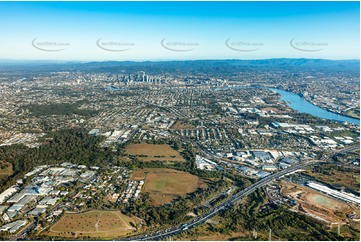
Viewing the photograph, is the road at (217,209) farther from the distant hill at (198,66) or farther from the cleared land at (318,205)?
the distant hill at (198,66)

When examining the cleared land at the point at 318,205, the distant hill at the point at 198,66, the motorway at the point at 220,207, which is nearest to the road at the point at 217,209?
the motorway at the point at 220,207

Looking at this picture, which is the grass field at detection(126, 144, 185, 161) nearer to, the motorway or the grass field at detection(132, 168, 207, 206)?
the grass field at detection(132, 168, 207, 206)

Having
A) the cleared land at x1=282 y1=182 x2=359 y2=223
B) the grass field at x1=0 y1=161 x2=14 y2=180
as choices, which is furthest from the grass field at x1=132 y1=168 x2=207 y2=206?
the grass field at x1=0 y1=161 x2=14 y2=180

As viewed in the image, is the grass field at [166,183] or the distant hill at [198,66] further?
the distant hill at [198,66]

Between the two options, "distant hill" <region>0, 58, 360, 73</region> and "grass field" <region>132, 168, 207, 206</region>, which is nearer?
"grass field" <region>132, 168, 207, 206</region>

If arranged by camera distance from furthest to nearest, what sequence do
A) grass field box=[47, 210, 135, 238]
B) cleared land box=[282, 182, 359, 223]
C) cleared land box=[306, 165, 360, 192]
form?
cleared land box=[306, 165, 360, 192] < cleared land box=[282, 182, 359, 223] < grass field box=[47, 210, 135, 238]

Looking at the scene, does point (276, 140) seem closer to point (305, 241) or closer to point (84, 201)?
point (305, 241)
